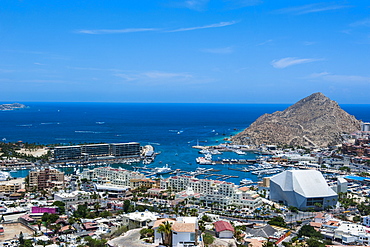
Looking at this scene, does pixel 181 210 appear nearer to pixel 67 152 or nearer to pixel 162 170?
pixel 162 170

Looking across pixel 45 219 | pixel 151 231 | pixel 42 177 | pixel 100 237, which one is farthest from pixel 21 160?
pixel 151 231

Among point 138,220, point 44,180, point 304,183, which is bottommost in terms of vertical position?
point 44,180

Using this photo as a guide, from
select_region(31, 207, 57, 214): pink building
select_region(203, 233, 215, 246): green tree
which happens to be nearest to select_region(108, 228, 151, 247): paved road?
select_region(203, 233, 215, 246): green tree

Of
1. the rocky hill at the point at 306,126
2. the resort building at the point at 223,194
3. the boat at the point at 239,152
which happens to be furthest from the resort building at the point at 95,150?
the rocky hill at the point at 306,126

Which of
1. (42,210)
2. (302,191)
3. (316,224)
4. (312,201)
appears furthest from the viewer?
(302,191)

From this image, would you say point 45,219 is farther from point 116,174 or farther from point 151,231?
point 116,174

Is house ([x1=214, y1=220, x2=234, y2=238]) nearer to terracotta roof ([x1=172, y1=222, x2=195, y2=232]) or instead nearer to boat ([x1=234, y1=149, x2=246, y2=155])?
terracotta roof ([x1=172, y1=222, x2=195, y2=232])

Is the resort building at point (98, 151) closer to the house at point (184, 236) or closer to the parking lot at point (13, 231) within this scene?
the parking lot at point (13, 231)

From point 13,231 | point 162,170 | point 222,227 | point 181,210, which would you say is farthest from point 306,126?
point 13,231

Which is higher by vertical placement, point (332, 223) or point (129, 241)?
point (129, 241)
